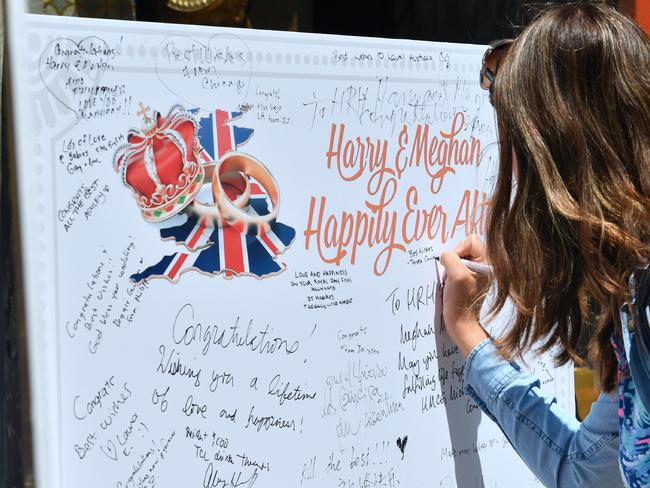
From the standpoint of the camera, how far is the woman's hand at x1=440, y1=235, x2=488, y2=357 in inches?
70.9

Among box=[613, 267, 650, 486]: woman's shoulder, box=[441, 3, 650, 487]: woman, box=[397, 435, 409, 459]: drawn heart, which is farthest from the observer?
box=[397, 435, 409, 459]: drawn heart

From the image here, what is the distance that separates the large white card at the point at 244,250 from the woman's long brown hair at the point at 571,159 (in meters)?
0.36

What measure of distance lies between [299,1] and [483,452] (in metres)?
1.94

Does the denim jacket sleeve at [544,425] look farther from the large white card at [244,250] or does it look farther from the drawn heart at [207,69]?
the drawn heart at [207,69]

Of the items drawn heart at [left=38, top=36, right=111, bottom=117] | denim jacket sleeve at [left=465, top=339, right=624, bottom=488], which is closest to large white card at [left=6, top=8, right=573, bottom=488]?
drawn heart at [left=38, top=36, right=111, bottom=117]

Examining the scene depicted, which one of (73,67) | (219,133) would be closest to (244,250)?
(219,133)

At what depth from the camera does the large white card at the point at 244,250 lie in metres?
1.36

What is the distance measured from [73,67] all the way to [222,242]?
381mm

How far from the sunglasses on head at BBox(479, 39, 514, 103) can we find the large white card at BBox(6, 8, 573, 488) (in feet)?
0.78

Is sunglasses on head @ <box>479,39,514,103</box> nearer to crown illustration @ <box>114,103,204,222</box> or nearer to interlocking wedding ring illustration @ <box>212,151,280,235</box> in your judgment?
interlocking wedding ring illustration @ <box>212,151,280,235</box>

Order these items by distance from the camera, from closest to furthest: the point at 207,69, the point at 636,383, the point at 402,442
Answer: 1. the point at 636,383
2. the point at 207,69
3. the point at 402,442

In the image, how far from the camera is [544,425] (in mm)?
1576

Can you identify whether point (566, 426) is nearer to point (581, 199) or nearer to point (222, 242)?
point (581, 199)

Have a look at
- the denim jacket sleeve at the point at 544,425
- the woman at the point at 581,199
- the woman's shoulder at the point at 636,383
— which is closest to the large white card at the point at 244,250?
the denim jacket sleeve at the point at 544,425
